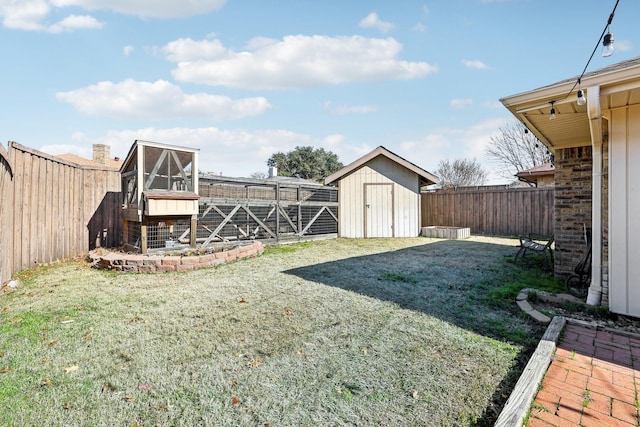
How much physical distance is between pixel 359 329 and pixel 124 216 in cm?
655

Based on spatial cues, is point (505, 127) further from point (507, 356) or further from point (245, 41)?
point (507, 356)

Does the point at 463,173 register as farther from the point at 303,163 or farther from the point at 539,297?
the point at 539,297

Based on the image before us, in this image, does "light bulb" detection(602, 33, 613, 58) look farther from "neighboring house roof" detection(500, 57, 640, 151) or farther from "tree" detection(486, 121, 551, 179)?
"tree" detection(486, 121, 551, 179)

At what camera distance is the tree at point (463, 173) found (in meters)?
30.5

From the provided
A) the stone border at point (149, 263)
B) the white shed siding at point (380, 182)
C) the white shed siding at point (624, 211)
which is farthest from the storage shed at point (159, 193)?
the white shed siding at point (624, 211)

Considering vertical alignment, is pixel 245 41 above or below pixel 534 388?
above

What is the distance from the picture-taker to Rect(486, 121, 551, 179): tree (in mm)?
23720

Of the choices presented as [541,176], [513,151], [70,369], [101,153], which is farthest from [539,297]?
[513,151]

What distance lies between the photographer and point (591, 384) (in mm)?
1941

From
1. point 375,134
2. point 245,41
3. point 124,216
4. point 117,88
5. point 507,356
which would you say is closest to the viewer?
point 507,356

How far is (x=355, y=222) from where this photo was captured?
432 inches

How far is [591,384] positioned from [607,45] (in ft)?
9.76

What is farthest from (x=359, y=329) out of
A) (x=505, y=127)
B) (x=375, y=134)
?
(x=505, y=127)

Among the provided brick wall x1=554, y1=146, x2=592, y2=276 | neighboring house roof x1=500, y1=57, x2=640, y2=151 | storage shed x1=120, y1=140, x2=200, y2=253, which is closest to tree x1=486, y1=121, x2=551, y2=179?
brick wall x1=554, y1=146, x2=592, y2=276
